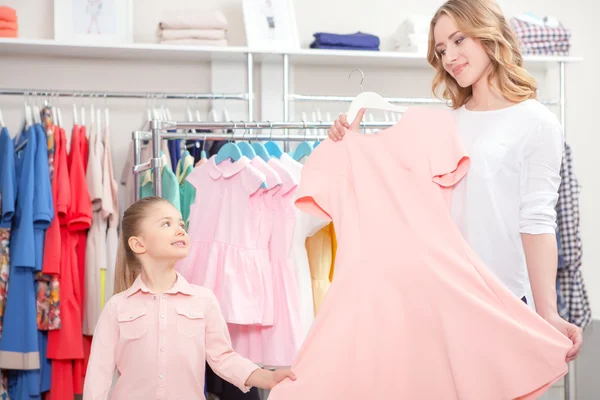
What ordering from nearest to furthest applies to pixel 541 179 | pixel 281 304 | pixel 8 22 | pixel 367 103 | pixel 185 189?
pixel 541 179
pixel 367 103
pixel 281 304
pixel 185 189
pixel 8 22

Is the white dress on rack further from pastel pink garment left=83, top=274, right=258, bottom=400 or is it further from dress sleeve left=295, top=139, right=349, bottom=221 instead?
dress sleeve left=295, top=139, right=349, bottom=221

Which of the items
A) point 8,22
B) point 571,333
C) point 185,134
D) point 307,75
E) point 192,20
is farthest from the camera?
point 307,75

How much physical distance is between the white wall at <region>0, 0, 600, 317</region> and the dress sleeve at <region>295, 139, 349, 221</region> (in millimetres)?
2291

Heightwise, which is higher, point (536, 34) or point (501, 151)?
point (536, 34)

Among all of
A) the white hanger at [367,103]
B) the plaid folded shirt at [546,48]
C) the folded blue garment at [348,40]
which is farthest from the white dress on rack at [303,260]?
the plaid folded shirt at [546,48]

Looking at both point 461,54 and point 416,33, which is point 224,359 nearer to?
point 461,54

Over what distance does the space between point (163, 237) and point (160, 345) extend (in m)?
0.33

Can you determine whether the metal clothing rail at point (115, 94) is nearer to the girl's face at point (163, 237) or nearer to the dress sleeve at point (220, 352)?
the girl's face at point (163, 237)

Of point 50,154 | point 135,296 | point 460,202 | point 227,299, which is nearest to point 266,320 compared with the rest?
point 227,299

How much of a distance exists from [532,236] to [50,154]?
7.89 feet

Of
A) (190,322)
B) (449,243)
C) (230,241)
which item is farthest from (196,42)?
(449,243)

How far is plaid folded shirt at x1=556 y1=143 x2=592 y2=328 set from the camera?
401 centimetres

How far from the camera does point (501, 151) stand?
6.68 ft

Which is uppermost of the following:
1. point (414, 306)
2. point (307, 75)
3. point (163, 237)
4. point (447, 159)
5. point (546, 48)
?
point (546, 48)
